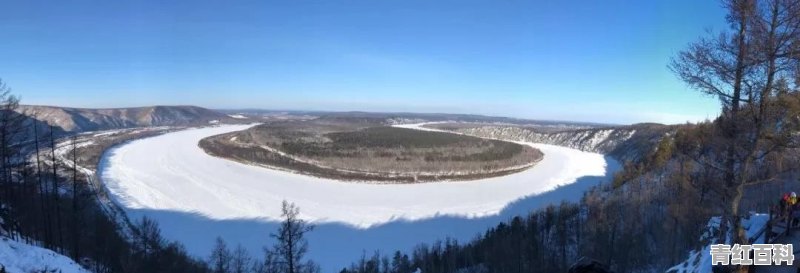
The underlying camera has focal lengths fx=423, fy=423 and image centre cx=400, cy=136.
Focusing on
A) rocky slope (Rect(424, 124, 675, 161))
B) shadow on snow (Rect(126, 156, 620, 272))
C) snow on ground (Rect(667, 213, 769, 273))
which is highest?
snow on ground (Rect(667, 213, 769, 273))

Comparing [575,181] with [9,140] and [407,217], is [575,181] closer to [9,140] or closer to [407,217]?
[407,217]

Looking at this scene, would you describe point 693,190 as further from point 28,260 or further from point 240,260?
point 240,260

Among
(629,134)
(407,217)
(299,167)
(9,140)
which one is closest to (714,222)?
(9,140)

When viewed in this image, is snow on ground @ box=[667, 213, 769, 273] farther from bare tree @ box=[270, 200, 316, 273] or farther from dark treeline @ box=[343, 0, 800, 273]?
bare tree @ box=[270, 200, 316, 273]

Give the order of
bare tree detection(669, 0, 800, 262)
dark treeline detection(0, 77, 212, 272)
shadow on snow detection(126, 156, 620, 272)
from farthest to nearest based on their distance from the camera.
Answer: shadow on snow detection(126, 156, 620, 272) < dark treeline detection(0, 77, 212, 272) < bare tree detection(669, 0, 800, 262)

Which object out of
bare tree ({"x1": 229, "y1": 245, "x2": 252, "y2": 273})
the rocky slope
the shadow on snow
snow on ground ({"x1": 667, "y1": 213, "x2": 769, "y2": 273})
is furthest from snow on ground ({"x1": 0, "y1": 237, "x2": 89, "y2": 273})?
the rocky slope

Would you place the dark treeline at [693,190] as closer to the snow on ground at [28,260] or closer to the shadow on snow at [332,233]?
the shadow on snow at [332,233]
